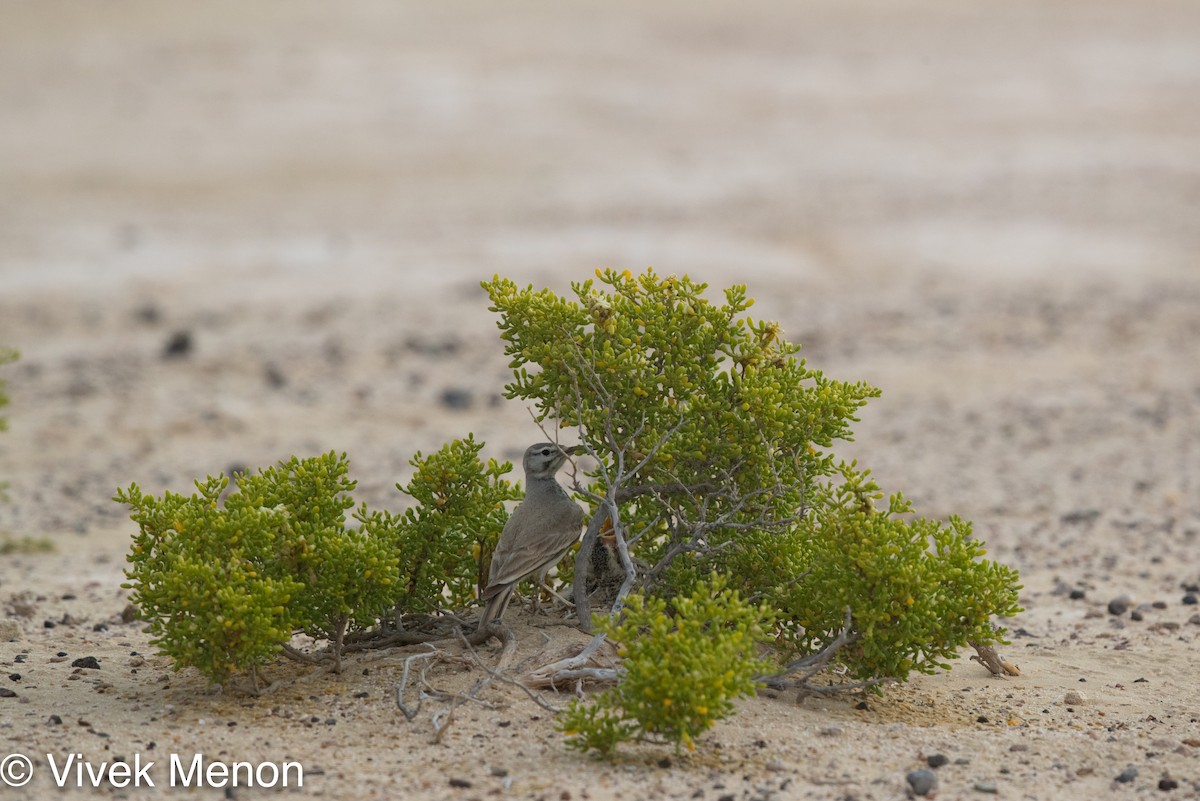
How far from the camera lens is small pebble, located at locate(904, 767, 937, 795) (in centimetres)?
493

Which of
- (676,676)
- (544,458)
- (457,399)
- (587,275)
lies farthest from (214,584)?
(587,275)

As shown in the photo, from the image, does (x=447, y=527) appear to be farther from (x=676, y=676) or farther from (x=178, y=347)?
(x=178, y=347)

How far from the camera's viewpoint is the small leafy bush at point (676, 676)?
15.8ft

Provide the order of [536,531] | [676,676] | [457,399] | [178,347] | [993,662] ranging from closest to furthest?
1. [676,676]
2. [536,531]
3. [993,662]
4. [457,399]
5. [178,347]

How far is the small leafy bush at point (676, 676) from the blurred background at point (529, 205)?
567 centimetres

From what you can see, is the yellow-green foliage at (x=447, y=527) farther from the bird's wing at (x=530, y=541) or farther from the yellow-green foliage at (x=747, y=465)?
the yellow-green foliage at (x=747, y=465)

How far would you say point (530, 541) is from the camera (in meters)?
5.64

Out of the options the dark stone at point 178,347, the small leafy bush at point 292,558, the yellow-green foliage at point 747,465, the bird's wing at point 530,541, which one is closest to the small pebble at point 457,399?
the dark stone at point 178,347

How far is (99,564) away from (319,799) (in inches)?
172

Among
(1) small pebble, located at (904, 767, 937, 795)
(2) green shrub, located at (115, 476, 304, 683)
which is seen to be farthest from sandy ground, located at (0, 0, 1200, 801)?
(2) green shrub, located at (115, 476, 304, 683)

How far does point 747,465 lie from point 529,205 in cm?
1715

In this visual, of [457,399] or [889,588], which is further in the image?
[457,399]

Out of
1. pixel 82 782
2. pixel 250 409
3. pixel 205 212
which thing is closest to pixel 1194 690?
pixel 82 782

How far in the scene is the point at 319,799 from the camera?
483 cm
